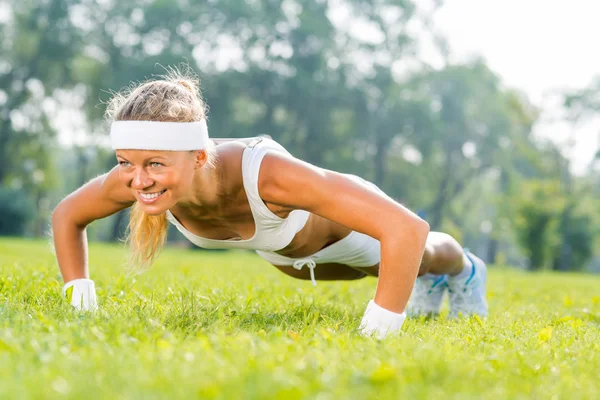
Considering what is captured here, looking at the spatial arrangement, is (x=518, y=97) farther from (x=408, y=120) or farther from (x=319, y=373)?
(x=319, y=373)

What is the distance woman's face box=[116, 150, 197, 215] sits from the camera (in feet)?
11.3

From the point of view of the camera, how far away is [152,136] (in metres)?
3.46

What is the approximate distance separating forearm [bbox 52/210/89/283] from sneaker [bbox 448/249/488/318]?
2704mm

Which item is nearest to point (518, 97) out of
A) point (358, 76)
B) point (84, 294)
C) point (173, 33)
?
point (358, 76)

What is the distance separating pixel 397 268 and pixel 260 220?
0.93 m

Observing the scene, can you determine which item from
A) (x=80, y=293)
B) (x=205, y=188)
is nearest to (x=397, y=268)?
(x=205, y=188)

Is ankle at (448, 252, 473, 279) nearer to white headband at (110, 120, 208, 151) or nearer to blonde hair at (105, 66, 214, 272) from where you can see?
blonde hair at (105, 66, 214, 272)

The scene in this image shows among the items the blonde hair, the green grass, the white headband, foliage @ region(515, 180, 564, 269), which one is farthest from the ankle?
foliage @ region(515, 180, 564, 269)

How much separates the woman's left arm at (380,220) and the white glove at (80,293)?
145 centimetres

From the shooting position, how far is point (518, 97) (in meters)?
37.7

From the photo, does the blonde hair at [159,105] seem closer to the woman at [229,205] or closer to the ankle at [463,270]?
the woman at [229,205]

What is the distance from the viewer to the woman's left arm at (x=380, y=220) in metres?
3.32

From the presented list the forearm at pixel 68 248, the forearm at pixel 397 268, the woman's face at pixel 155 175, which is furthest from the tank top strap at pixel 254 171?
the forearm at pixel 68 248

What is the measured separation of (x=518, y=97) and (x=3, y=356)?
126 feet
